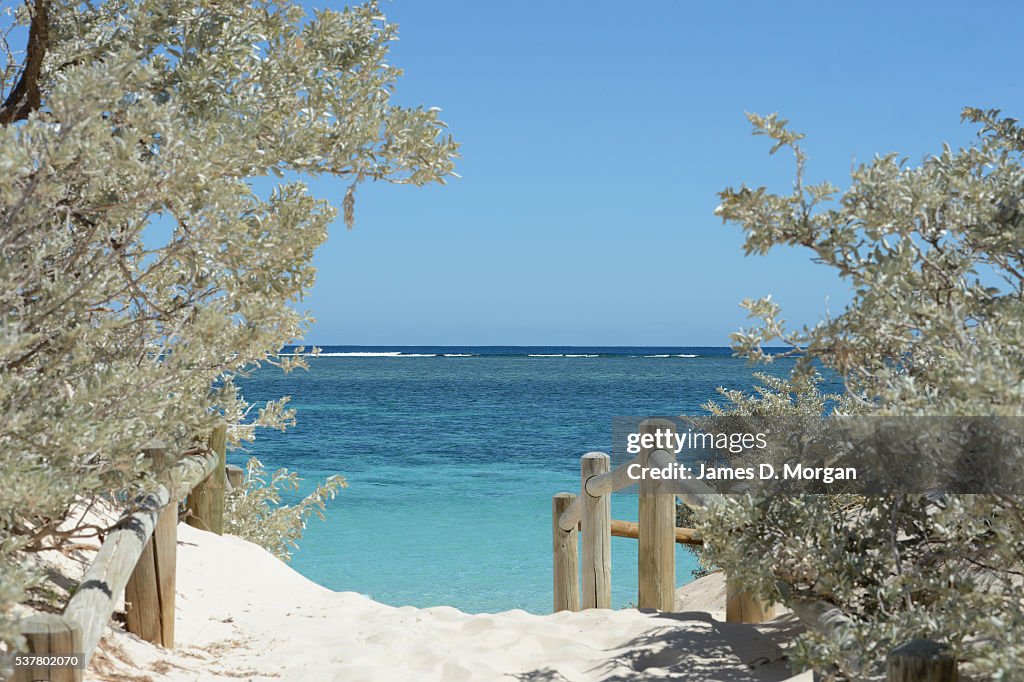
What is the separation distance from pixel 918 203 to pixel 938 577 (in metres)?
1.46

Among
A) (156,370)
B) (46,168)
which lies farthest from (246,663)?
(46,168)

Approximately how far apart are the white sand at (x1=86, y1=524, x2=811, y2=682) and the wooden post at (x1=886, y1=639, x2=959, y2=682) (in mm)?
1781

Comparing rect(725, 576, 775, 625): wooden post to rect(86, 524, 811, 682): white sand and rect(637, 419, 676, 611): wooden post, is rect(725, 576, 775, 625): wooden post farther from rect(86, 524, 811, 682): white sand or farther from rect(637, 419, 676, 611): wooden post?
rect(637, 419, 676, 611): wooden post

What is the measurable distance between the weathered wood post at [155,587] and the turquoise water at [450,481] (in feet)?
27.0

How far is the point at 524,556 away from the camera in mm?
15602

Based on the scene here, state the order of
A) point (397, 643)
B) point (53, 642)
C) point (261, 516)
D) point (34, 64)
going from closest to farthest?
point (53, 642) → point (34, 64) → point (397, 643) → point (261, 516)

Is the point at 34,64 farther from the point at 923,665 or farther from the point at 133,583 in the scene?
the point at 923,665

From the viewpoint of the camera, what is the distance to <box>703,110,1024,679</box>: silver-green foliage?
9.93 feet

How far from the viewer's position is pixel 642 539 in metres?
6.42

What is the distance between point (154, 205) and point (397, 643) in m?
3.12

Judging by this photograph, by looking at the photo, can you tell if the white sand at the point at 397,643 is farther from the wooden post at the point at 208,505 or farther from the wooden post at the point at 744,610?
the wooden post at the point at 208,505

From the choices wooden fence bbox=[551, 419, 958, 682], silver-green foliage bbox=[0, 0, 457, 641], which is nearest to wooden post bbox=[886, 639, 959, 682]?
wooden fence bbox=[551, 419, 958, 682]

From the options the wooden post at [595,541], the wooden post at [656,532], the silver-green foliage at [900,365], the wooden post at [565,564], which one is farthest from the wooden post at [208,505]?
the silver-green foliage at [900,365]

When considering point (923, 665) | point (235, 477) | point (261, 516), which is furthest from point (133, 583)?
point (261, 516)
